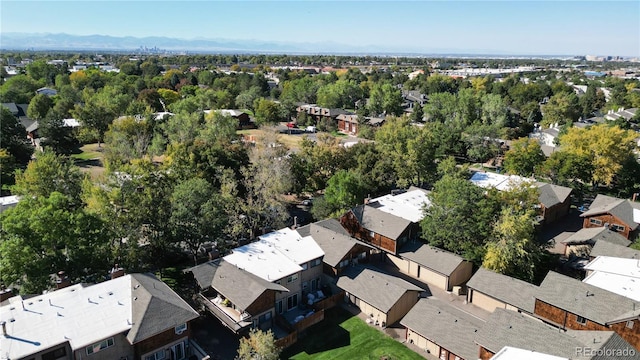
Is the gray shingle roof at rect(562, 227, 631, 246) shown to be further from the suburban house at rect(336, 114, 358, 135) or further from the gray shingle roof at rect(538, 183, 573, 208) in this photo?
the suburban house at rect(336, 114, 358, 135)

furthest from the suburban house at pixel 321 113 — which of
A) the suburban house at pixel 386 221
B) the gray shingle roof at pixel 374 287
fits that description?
the gray shingle roof at pixel 374 287

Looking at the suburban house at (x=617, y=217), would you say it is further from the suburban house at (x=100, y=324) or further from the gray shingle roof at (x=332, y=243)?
the suburban house at (x=100, y=324)

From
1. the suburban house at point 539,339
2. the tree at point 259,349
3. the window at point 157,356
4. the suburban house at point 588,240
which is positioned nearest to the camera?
the suburban house at point 539,339

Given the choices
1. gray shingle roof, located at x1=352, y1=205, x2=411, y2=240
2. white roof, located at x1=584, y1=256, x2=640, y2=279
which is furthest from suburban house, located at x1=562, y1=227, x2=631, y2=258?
gray shingle roof, located at x1=352, y1=205, x2=411, y2=240

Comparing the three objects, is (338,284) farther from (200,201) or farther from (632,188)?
(632,188)

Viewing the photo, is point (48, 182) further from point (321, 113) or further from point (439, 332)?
point (321, 113)

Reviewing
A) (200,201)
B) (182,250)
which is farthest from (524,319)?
(182,250)

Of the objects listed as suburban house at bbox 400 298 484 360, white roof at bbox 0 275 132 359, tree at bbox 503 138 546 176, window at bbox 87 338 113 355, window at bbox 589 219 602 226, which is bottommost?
suburban house at bbox 400 298 484 360

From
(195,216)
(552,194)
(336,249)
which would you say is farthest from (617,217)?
(195,216)
